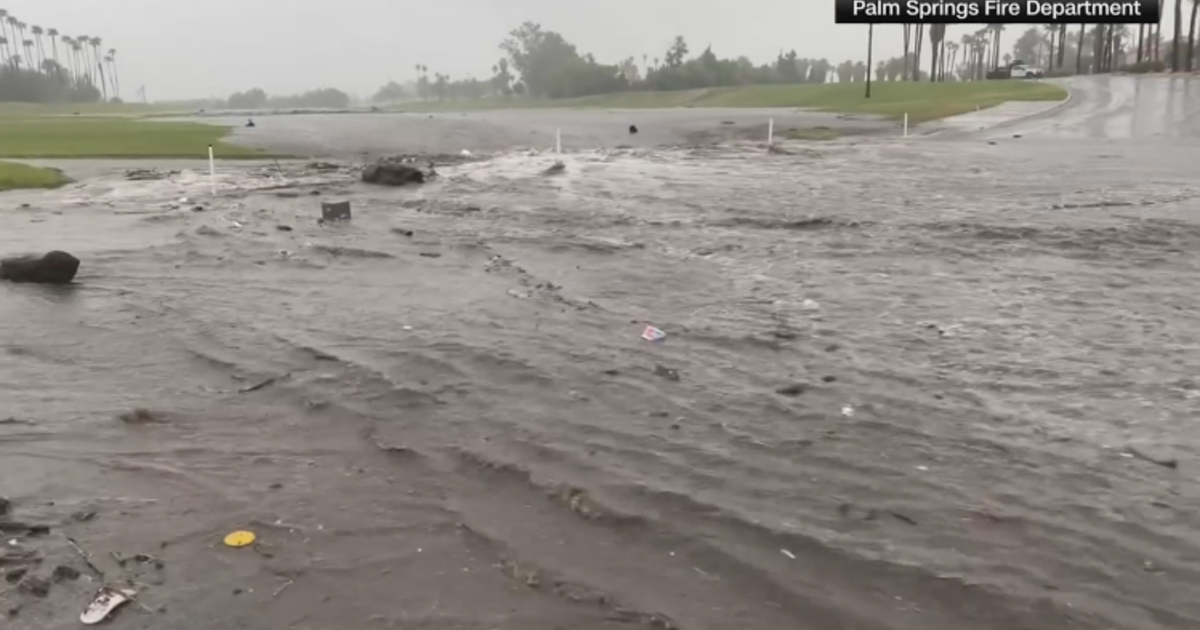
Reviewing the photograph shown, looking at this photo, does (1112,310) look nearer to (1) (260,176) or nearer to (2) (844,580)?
(2) (844,580)

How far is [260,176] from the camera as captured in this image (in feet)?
90.1

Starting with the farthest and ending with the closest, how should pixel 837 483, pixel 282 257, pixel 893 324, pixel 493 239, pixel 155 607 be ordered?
pixel 493 239
pixel 282 257
pixel 893 324
pixel 837 483
pixel 155 607

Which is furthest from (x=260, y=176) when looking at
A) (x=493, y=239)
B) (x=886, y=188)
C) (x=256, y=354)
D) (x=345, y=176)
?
(x=256, y=354)

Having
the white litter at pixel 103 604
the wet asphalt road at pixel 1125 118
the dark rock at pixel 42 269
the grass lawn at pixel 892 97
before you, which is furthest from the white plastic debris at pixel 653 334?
the grass lawn at pixel 892 97

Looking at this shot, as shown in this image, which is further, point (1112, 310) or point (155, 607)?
point (1112, 310)

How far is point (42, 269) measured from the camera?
1159 centimetres

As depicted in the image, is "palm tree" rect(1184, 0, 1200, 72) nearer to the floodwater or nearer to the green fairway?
the green fairway

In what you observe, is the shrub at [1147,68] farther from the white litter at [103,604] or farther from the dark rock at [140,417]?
the white litter at [103,604]

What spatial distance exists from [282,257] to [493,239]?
3.28 m

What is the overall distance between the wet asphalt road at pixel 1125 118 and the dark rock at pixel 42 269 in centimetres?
3156

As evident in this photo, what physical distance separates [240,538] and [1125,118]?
1736 inches

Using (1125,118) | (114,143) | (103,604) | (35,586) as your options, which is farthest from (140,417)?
(1125,118)

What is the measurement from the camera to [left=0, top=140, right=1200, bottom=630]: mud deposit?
4309 millimetres

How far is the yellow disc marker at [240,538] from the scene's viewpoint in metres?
4.75
